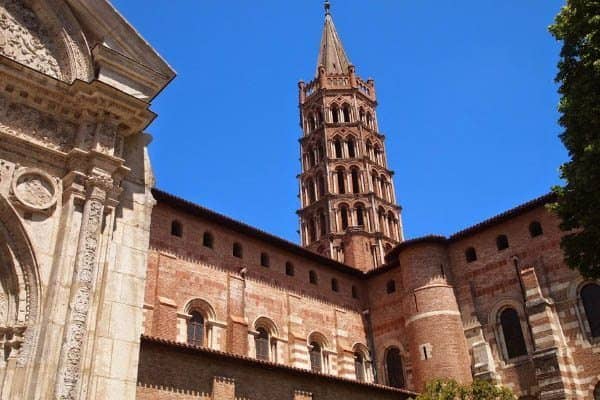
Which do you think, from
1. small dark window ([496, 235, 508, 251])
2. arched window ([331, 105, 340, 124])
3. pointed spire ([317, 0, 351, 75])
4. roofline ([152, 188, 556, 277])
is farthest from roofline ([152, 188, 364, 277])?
pointed spire ([317, 0, 351, 75])

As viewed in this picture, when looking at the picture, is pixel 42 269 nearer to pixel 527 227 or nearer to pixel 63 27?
pixel 63 27

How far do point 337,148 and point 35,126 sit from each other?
129 feet

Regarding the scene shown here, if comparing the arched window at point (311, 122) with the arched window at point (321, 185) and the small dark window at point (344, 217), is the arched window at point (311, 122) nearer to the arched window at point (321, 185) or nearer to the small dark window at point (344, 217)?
the arched window at point (321, 185)

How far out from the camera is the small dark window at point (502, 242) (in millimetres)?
26769

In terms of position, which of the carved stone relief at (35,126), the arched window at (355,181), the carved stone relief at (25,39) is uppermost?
the arched window at (355,181)

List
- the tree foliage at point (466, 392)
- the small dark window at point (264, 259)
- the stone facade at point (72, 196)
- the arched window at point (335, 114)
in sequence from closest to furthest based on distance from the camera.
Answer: the stone facade at point (72, 196) < the tree foliage at point (466, 392) < the small dark window at point (264, 259) < the arched window at point (335, 114)

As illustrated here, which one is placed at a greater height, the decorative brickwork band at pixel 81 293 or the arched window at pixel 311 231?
the arched window at pixel 311 231

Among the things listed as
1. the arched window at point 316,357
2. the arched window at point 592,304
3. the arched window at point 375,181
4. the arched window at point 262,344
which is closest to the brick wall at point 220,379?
the arched window at point 262,344

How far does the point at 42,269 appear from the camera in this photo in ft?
36.1

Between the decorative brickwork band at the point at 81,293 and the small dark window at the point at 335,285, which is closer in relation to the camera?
the decorative brickwork band at the point at 81,293

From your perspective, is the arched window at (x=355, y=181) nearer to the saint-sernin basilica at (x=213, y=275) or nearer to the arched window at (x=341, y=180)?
the saint-sernin basilica at (x=213, y=275)

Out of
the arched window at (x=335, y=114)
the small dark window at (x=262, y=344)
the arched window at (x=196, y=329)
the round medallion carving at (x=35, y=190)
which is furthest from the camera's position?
the arched window at (x=335, y=114)

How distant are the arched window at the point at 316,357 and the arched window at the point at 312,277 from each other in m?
2.99

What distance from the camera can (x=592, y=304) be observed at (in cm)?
2348
